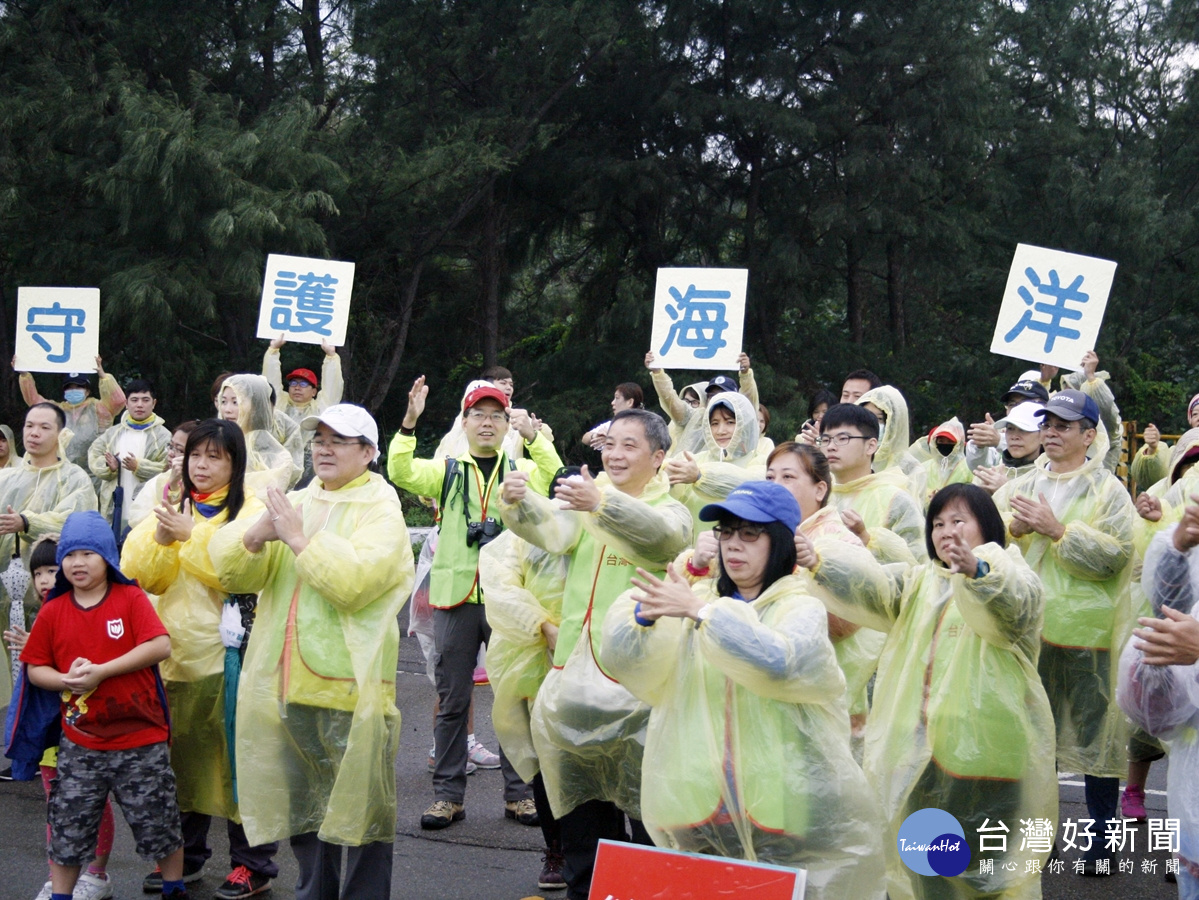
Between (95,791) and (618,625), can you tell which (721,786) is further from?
(95,791)

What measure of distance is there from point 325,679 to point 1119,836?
337 centimetres

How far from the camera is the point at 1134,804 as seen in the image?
563 cm

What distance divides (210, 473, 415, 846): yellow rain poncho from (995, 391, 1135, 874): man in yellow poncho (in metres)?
2.52

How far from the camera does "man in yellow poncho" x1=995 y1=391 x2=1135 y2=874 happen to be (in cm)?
508

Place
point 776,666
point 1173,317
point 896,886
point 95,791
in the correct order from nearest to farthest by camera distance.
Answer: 1. point 776,666
2. point 896,886
3. point 95,791
4. point 1173,317

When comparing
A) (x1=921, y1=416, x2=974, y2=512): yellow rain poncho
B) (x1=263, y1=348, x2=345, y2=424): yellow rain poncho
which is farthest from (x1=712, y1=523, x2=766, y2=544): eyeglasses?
(x1=263, y1=348, x2=345, y2=424): yellow rain poncho

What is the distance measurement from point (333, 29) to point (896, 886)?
12.6 meters

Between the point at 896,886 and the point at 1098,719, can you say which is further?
the point at 1098,719

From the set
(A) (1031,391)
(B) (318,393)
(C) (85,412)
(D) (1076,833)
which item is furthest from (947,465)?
(C) (85,412)

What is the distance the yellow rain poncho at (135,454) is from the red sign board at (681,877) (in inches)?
235

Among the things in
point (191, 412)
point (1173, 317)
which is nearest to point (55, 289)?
point (191, 412)

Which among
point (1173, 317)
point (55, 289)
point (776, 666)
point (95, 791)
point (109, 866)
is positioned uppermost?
point (1173, 317)

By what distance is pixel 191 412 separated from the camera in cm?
1335

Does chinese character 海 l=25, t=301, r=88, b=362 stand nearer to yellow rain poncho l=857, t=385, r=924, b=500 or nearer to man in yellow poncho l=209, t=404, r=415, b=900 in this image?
man in yellow poncho l=209, t=404, r=415, b=900
